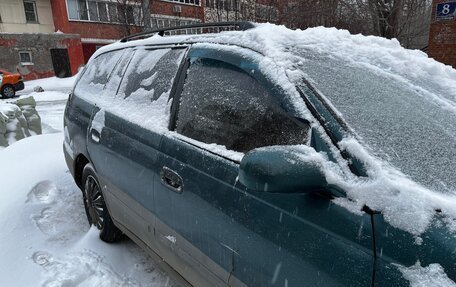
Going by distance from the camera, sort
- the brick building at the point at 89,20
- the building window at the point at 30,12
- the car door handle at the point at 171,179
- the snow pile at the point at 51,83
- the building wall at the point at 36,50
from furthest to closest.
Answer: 1. the brick building at the point at 89,20
2. the building window at the point at 30,12
3. the building wall at the point at 36,50
4. the snow pile at the point at 51,83
5. the car door handle at the point at 171,179

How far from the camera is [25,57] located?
87.2 feet

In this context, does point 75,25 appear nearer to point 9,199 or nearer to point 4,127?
point 4,127

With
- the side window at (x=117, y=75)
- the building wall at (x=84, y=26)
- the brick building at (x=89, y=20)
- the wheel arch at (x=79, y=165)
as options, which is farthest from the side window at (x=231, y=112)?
the building wall at (x=84, y=26)

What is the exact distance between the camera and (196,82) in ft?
7.26

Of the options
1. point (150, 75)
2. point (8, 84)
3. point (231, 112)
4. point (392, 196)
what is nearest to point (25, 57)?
point (8, 84)

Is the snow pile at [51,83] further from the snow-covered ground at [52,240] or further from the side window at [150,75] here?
the side window at [150,75]

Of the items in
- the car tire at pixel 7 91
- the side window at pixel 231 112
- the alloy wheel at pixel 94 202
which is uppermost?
the side window at pixel 231 112

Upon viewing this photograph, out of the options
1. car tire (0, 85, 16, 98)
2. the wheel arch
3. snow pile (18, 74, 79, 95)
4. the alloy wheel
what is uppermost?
the wheel arch

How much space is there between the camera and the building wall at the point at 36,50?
2574 cm

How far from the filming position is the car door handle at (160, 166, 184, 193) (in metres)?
2.07

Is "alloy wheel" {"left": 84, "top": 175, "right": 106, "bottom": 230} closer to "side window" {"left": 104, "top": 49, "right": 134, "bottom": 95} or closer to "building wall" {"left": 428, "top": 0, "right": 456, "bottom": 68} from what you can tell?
"side window" {"left": 104, "top": 49, "right": 134, "bottom": 95}

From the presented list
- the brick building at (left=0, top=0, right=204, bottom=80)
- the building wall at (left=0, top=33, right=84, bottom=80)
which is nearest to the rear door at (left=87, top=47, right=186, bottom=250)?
the brick building at (left=0, top=0, right=204, bottom=80)

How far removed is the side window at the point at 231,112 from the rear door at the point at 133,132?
0.76 feet

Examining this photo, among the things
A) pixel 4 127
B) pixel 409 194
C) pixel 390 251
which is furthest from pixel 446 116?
pixel 4 127
